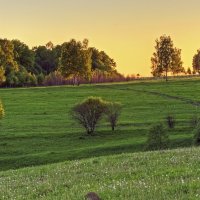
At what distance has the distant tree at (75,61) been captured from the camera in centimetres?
14925

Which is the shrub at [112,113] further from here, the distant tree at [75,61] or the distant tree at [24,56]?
the distant tree at [24,56]

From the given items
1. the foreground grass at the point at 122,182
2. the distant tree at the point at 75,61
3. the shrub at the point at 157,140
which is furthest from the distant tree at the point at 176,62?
the foreground grass at the point at 122,182

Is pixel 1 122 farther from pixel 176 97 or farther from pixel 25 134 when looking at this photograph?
pixel 176 97

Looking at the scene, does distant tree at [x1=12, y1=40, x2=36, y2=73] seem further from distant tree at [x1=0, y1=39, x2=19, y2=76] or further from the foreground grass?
the foreground grass

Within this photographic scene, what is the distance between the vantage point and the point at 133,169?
58.2ft

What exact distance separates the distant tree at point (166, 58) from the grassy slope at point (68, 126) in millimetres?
50002

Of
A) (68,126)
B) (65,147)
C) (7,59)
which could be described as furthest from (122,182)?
(7,59)

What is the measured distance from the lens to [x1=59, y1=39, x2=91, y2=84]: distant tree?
149250 mm

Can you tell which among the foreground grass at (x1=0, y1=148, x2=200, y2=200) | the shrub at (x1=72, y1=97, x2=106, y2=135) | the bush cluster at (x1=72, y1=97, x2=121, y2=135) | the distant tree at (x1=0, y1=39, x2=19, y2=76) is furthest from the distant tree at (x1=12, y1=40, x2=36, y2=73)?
the foreground grass at (x1=0, y1=148, x2=200, y2=200)

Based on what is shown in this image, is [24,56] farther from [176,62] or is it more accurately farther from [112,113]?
[112,113]

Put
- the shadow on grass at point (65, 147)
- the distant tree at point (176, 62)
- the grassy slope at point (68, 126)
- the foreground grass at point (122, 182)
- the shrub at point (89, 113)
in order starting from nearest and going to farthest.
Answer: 1. the foreground grass at point (122, 182)
2. the shadow on grass at point (65, 147)
3. the grassy slope at point (68, 126)
4. the shrub at point (89, 113)
5. the distant tree at point (176, 62)

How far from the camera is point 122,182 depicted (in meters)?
14.7

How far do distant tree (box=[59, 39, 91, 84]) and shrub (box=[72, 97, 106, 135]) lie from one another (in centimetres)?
8657

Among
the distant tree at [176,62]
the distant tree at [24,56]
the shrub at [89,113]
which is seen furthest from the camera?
the distant tree at [24,56]
